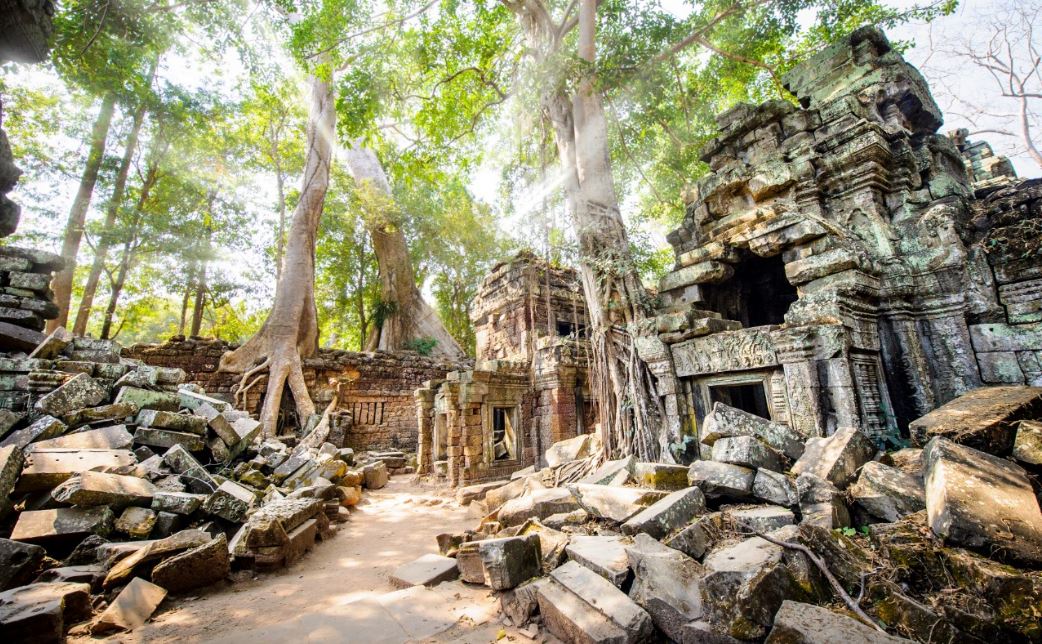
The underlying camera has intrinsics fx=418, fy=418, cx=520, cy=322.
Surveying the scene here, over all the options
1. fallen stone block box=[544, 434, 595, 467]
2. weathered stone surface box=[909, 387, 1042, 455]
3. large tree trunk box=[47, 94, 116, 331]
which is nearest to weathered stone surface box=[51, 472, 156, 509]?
fallen stone block box=[544, 434, 595, 467]

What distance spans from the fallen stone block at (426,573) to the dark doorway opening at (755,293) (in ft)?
14.7

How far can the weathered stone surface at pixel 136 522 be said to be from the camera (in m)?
3.54

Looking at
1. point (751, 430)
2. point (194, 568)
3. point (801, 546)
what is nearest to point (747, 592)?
point (801, 546)

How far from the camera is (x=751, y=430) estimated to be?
373cm

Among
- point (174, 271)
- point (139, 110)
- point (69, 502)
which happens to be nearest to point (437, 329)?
point (174, 271)

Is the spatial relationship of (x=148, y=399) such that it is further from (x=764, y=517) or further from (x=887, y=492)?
(x=887, y=492)

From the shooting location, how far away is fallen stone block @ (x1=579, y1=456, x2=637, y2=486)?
13.2ft

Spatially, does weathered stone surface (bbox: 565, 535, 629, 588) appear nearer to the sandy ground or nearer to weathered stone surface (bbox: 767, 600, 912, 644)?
the sandy ground

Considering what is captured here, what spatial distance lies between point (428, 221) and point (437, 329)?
4569mm

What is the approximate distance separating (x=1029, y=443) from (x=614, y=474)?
279 centimetres

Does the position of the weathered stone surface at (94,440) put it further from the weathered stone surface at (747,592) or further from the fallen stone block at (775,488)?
the fallen stone block at (775,488)

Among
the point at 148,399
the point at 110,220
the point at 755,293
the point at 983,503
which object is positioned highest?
the point at 110,220

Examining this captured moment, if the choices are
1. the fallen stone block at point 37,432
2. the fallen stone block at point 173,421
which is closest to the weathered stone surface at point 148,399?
the fallen stone block at point 173,421

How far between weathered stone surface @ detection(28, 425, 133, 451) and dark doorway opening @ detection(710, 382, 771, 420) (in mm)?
6465
